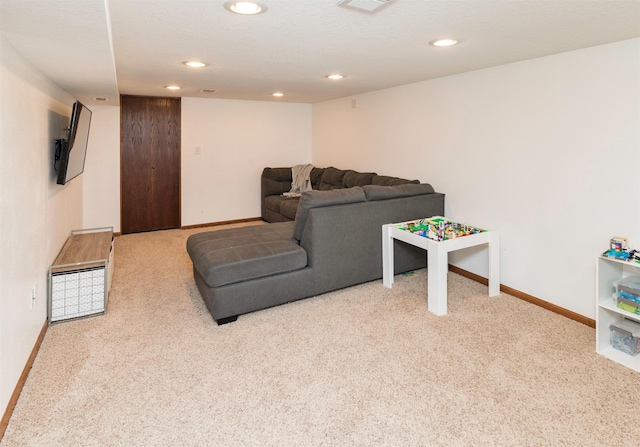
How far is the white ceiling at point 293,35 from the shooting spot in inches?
74.4

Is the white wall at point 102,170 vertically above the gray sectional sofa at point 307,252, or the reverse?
the white wall at point 102,170

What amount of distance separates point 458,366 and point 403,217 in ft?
5.52

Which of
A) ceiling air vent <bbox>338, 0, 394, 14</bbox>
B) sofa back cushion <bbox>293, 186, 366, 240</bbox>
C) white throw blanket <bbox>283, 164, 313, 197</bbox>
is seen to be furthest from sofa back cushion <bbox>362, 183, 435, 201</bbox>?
white throw blanket <bbox>283, 164, 313, 197</bbox>

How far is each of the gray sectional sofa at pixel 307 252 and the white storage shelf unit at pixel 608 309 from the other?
65.4 inches

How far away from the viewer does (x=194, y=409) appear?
6.42ft

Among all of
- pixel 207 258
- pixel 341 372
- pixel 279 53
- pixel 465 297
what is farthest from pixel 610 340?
pixel 279 53

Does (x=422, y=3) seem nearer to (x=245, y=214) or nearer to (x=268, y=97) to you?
(x=268, y=97)

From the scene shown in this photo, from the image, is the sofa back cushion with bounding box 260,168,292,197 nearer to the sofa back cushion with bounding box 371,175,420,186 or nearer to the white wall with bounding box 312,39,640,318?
the sofa back cushion with bounding box 371,175,420,186

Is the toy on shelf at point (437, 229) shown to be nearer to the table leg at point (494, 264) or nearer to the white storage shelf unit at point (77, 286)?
the table leg at point (494, 264)

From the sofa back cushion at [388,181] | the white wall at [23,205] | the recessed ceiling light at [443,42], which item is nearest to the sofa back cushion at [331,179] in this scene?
the sofa back cushion at [388,181]

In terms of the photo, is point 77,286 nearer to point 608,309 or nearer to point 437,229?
point 437,229

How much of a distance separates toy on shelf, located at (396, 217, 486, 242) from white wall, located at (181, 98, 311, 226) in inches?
134

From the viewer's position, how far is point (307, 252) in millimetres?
3260

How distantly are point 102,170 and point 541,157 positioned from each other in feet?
17.2
